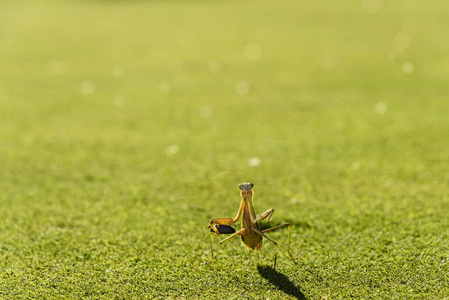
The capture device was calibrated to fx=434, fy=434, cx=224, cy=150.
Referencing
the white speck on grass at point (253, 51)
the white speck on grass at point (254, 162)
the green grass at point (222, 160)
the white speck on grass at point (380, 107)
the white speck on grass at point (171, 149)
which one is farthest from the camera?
the white speck on grass at point (253, 51)

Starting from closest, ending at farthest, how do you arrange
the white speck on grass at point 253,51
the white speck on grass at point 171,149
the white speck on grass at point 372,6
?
the white speck on grass at point 171,149, the white speck on grass at point 253,51, the white speck on grass at point 372,6

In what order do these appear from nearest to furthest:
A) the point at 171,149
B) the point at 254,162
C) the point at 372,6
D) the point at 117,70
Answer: the point at 254,162 < the point at 171,149 < the point at 117,70 < the point at 372,6

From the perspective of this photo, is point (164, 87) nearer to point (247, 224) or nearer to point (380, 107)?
point (380, 107)

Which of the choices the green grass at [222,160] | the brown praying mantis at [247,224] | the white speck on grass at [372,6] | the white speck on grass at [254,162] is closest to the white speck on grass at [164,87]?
the green grass at [222,160]

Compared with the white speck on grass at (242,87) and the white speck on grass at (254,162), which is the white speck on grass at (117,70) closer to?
the white speck on grass at (242,87)

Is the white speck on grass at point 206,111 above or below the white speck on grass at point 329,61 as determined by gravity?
below

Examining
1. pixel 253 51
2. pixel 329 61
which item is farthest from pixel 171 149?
pixel 253 51
